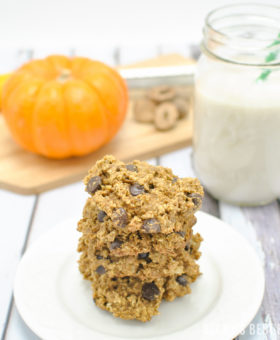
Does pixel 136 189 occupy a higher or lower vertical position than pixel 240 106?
higher

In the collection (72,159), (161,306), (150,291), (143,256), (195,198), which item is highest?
(195,198)

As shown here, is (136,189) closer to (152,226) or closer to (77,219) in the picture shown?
(152,226)

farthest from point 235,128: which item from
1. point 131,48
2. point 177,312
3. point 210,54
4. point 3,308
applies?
point 131,48

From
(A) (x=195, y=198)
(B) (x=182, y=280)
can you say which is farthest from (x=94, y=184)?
(B) (x=182, y=280)

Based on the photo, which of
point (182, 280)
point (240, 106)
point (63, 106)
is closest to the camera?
point (182, 280)

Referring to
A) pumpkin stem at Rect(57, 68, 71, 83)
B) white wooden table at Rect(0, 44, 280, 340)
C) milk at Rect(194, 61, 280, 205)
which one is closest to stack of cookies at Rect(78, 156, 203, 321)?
white wooden table at Rect(0, 44, 280, 340)

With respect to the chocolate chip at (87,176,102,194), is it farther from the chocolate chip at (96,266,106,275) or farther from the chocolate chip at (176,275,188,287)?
the chocolate chip at (176,275,188,287)

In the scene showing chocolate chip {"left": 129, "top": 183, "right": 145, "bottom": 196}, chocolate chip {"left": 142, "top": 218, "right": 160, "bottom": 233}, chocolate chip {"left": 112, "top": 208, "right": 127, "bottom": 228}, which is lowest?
chocolate chip {"left": 142, "top": 218, "right": 160, "bottom": 233}

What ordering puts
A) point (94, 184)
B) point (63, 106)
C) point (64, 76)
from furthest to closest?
point (64, 76) → point (63, 106) → point (94, 184)
